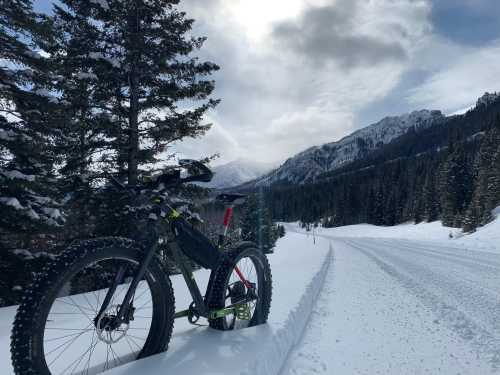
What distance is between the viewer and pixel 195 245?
3.12 meters

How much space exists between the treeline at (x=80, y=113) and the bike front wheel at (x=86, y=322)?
5.63 m

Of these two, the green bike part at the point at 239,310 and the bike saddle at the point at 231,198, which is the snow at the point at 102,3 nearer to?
the bike saddle at the point at 231,198

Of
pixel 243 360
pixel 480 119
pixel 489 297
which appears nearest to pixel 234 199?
pixel 243 360

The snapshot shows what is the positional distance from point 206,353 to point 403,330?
2.70 meters

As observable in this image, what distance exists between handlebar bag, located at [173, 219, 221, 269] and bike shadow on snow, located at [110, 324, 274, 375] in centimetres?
71

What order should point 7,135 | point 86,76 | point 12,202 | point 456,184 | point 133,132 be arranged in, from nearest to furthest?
point 12,202
point 7,135
point 86,76
point 133,132
point 456,184

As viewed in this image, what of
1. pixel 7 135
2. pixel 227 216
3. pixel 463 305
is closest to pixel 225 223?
pixel 227 216

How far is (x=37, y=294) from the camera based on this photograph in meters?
1.83

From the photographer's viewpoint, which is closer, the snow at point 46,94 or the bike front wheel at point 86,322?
the bike front wheel at point 86,322

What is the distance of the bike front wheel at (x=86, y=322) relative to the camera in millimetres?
1809

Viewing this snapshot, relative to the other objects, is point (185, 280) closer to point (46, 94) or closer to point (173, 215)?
point (173, 215)

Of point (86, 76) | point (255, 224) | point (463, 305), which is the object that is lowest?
point (463, 305)

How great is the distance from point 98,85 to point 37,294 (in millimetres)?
10181

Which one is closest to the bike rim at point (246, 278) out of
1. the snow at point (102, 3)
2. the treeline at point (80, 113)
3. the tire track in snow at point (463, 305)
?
the tire track in snow at point (463, 305)
